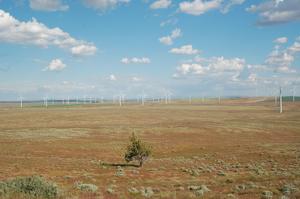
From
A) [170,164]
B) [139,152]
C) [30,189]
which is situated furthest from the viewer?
[170,164]

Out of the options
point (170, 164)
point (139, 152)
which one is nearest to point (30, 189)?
point (139, 152)

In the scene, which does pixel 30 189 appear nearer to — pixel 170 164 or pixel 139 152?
pixel 139 152

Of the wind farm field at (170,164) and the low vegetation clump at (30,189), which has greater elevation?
the low vegetation clump at (30,189)

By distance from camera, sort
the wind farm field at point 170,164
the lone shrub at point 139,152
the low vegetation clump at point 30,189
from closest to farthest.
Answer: the low vegetation clump at point 30,189, the wind farm field at point 170,164, the lone shrub at point 139,152

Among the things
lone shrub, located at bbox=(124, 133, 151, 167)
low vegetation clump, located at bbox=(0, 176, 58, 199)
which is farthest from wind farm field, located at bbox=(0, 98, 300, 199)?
lone shrub, located at bbox=(124, 133, 151, 167)

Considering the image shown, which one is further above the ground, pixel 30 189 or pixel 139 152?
pixel 30 189

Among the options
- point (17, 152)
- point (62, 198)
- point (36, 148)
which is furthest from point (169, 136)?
point (62, 198)

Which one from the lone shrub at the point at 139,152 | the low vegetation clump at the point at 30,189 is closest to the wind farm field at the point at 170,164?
the low vegetation clump at the point at 30,189

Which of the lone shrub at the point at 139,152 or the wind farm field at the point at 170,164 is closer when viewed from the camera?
the wind farm field at the point at 170,164

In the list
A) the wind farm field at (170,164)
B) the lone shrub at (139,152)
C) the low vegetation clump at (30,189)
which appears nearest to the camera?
the low vegetation clump at (30,189)

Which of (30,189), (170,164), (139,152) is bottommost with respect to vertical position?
(170,164)

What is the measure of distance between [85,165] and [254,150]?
2704cm

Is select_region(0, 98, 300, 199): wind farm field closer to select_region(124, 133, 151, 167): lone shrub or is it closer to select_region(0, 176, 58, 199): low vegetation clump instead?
select_region(0, 176, 58, 199): low vegetation clump

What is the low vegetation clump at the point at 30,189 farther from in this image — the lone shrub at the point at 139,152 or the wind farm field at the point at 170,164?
the lone shrub at the point at 139,152
